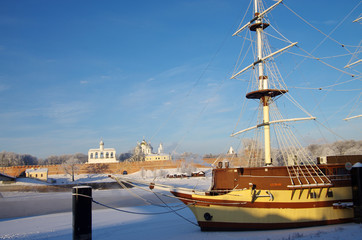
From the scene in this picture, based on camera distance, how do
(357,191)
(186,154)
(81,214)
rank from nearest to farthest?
(81,214) → (357,191) → (186,154)

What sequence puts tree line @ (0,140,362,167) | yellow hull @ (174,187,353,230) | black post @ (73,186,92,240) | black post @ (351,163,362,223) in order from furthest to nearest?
tree line @ (0,140,362,167)
yellow hull @ (174,187,353,230)
black post @ (351,163,362,223)
black post @ (73,186,92,240)

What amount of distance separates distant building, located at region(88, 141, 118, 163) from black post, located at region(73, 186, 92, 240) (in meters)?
97.7

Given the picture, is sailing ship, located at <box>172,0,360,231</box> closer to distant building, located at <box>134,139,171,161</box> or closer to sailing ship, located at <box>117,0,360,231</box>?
sailing ship, located at <box>117,0,360,231</box>

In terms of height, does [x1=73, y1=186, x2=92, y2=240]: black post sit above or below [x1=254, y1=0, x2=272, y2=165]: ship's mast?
below

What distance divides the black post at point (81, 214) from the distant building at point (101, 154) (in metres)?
97.7

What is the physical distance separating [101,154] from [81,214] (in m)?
103

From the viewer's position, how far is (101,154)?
107125 mm

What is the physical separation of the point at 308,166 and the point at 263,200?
11.9 ft

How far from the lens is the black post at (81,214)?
8.03 metres

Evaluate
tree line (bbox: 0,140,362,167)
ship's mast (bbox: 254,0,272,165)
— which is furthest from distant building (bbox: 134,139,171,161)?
ship's mast (bbox: 254,0,272,165)

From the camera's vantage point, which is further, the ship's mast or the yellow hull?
the ship's mast

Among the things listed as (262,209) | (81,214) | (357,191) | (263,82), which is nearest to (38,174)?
(263,82)

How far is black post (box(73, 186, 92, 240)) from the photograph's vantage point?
8031 mm

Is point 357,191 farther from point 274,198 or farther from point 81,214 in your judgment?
point 81,214
